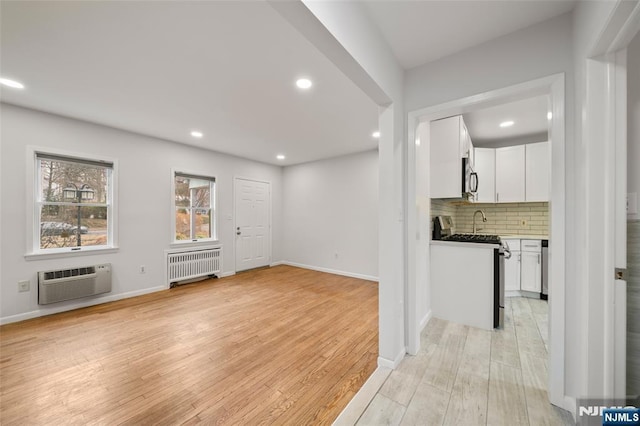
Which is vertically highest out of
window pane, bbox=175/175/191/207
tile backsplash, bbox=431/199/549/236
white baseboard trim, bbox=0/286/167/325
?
window pane, bbox=175/175/191/207

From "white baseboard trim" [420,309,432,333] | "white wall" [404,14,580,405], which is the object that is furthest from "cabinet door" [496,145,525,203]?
"white wall" [404,14,580,405]

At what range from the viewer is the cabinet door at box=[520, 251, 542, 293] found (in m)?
3.64

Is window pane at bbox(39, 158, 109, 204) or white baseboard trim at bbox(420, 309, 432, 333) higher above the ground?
window pane at bbox(39, 158, 109, 204)

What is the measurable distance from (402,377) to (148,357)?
7.40 ft

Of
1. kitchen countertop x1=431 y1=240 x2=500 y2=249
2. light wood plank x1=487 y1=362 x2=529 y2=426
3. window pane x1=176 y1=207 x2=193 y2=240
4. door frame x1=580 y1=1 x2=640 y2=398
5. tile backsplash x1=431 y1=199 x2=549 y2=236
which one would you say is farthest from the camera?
window pane x1=176 y1=207 x2=193 y2=240

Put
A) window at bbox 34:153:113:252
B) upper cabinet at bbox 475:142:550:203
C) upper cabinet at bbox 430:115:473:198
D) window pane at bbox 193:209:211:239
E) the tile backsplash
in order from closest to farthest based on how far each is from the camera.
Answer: upper cabinet at bbox 430:115:473:198 → window at bbox 34:153:113:252 → upper cabinet at bbox 475:142:550:203 → the tile backsplash → window pane at bbox 193:209:211:239

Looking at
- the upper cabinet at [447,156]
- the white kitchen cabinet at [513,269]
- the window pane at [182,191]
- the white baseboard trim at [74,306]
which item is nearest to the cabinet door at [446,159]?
the upper cabinet at [447,156]

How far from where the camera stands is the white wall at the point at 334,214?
5.04m

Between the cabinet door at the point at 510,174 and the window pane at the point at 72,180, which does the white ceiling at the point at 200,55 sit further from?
the cabinet door at the point at 510,174

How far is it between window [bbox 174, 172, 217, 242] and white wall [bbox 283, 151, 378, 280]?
6.44 ft

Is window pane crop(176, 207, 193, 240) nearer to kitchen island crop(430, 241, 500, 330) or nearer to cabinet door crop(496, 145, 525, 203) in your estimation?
kitchen island crop(430, 241, 500, 330)

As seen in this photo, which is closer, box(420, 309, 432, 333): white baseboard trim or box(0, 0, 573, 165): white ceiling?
box(0, 0, 573, 165): white ceiling

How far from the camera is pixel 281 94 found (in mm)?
2717

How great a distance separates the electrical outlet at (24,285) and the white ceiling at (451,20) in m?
4.79
